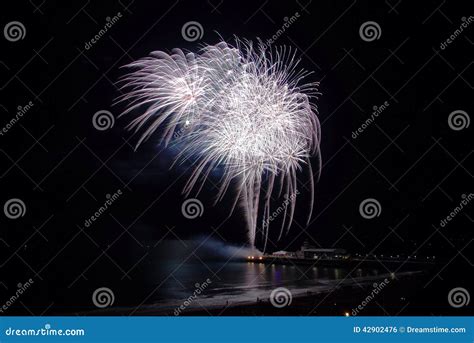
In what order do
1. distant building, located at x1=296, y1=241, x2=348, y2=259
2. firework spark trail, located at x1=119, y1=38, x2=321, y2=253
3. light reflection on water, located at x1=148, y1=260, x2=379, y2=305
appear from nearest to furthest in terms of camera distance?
firework spark trail, located at x1=119, y1=38, x2=321, y2=253 → light reflection on water, located at x1=148, y1=260, x2=379, y2=305 → distant building, located at x1=296, y1=241, x2=348, y2=259

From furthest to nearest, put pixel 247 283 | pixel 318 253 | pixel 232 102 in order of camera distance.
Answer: pixel 318 253 < pixel 247 283 < pixel 232 102

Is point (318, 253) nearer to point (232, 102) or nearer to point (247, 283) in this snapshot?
point (247, 283)

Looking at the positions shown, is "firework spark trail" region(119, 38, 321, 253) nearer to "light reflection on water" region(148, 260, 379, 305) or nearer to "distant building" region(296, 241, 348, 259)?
"light reflection on water" region(148, 260, 379, 305)

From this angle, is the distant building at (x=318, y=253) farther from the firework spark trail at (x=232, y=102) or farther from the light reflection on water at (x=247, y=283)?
the firework spark trail at (x=232, y=102)

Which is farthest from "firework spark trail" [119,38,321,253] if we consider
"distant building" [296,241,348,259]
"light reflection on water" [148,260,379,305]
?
"distant building" [296,241,348,259]

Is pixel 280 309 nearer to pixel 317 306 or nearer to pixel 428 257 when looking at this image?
pixel 317 306

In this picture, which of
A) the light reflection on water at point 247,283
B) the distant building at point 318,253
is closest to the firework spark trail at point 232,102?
the light reflection on water at point 247,283

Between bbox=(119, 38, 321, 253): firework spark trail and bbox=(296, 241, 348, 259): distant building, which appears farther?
bbox=(296, 241, 348, 259): distant building

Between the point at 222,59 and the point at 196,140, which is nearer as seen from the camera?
the point at 222,59

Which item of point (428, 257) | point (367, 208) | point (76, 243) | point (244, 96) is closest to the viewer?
point (367, 208)

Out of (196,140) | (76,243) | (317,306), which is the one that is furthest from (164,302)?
(76,243)

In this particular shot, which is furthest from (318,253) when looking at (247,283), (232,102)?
(232,102)
